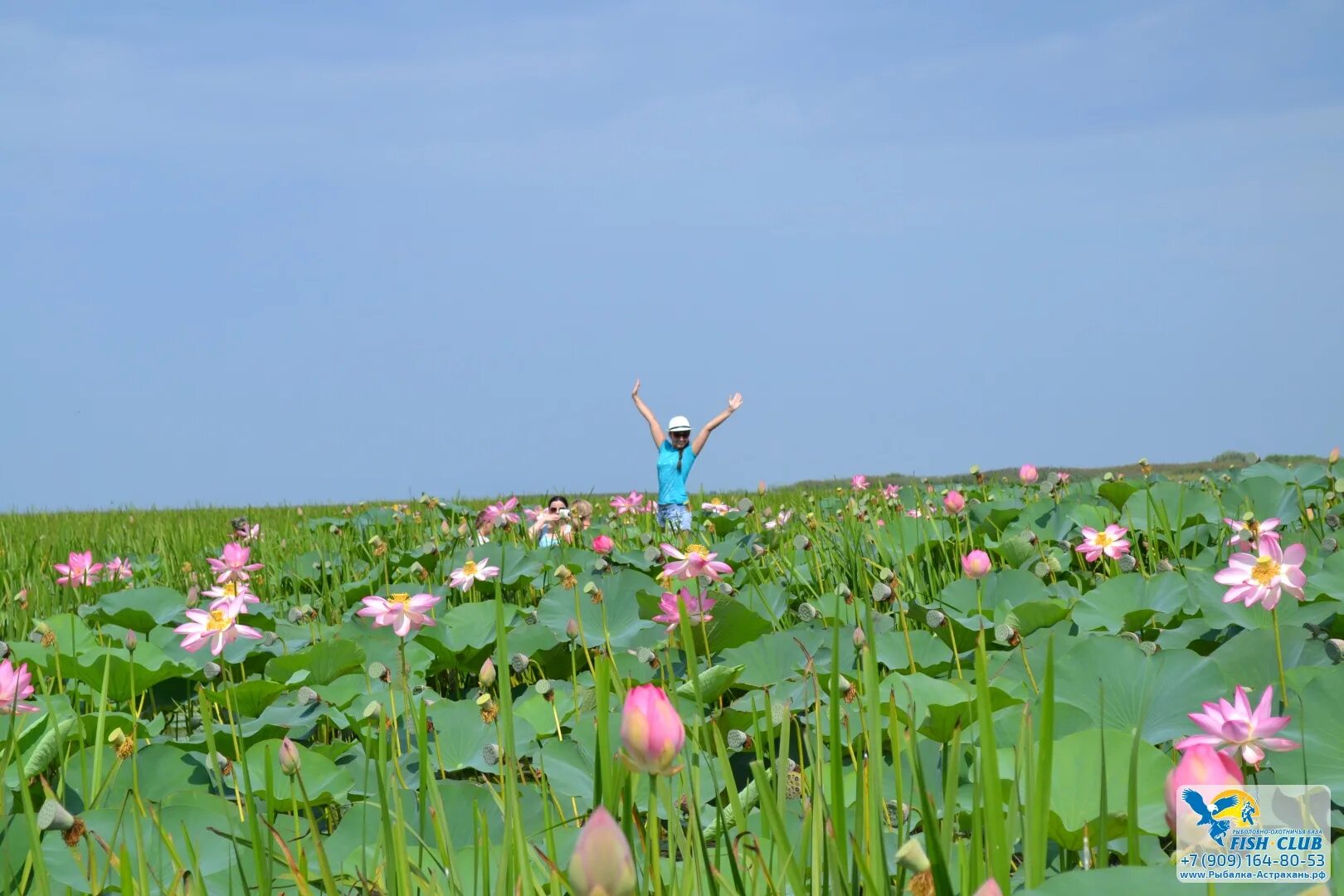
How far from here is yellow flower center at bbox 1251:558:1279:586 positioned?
4.89 feet

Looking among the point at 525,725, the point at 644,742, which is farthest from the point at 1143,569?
the point at 644,742

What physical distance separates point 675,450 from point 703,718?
7420 mm

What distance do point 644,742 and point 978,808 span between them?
1.02 ft

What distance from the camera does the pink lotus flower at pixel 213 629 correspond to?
1725 millimetres

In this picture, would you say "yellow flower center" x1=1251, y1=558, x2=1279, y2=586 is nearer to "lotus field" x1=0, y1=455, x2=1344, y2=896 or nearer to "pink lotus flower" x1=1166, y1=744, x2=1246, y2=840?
"lotus field" x1=0, y1=455, x2=1344, y2=896

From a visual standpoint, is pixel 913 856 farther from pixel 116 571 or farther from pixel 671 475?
pixel 671 475

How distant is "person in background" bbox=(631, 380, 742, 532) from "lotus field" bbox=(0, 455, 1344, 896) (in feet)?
17.0

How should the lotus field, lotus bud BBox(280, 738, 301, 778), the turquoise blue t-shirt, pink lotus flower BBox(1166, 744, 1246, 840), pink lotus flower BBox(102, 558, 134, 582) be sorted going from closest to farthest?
1. pink lotus flower BBox(1166, 744, 1246, 840)
2. the lotus field
3. lotus bud BBox(280, 738, 301, 778)
4. pink lotus flower BBox(102, 558, 134, 582)
5. the turquoise blue t-shirt

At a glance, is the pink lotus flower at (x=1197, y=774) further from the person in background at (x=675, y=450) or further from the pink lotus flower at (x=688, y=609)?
the person in background at (x=675, y=450)

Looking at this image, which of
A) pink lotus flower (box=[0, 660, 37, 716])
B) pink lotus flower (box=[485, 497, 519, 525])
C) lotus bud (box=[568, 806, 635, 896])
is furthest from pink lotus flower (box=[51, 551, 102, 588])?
lotus bud (box=[568, 806, 635, 896])

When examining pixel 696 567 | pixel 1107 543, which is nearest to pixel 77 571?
pixel 696 567

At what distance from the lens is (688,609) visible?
1.67 m

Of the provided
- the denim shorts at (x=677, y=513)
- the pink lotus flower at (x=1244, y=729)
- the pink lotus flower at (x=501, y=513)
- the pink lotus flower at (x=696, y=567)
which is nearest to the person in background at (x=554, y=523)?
the pink lotus flower at (x=501, y=513)

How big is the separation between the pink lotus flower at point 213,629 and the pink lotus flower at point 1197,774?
4.94 feet
